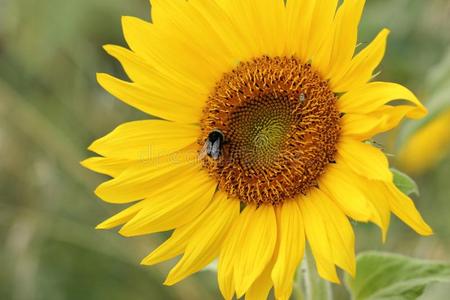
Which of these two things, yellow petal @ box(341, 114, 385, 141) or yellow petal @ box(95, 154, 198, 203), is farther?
yellow petal @ box(95, 154, 198, 203)

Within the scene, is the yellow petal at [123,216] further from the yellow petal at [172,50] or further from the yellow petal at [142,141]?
the yellow petal at [172,50]

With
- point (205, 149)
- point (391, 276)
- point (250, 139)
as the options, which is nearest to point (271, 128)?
point (250, 139)

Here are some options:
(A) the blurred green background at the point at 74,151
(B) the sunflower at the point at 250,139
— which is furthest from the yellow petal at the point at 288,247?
(A) the blurred green background at the point at 74,151

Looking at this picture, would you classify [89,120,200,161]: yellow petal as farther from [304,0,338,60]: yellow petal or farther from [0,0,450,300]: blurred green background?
[0,0,450,300]: blurred green background

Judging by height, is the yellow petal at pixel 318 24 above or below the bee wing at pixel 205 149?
above

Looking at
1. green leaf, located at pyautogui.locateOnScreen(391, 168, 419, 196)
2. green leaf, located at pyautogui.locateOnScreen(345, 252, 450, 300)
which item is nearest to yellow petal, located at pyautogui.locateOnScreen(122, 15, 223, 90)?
green leaf, located at pyautogui.locateOnScreen(391, 168, 419, 196)

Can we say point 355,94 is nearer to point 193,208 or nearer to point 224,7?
point 224,7
